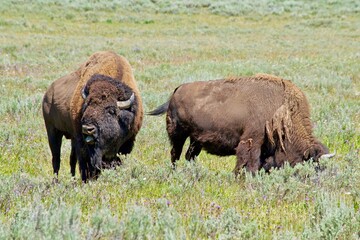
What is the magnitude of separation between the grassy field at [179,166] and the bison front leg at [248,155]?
653 millimetres

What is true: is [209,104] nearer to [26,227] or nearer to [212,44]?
[26,227]

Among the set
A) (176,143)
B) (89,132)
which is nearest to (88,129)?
(89,132)

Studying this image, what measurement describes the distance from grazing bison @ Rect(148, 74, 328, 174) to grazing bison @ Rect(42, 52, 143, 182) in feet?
2.55

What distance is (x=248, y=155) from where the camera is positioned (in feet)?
22.6

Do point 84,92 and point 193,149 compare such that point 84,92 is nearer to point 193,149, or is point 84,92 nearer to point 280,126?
point 193,149

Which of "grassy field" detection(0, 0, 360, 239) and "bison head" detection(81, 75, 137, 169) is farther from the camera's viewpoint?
"bison head" detection(81, 75, 137, 169)

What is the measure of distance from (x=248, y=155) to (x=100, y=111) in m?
1.91

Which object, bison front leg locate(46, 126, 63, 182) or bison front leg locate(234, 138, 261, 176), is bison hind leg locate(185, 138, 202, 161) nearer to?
bison front leg locate(234, 138, 261, 176)

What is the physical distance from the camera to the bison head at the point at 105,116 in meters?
6.30

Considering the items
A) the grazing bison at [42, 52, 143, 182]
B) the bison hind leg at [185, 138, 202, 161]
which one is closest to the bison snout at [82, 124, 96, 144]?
the grazing bison at [42, 52, 143, 182]

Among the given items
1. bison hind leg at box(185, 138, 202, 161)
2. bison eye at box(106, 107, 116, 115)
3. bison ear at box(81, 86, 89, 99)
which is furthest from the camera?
bison hind leg at box(185, 138, 202, 161)

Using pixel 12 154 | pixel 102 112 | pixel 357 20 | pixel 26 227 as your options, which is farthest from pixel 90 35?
pixel 26 227

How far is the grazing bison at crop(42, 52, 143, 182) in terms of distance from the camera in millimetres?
6375

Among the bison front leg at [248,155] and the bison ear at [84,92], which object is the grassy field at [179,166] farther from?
the bison ear at [84,92]
